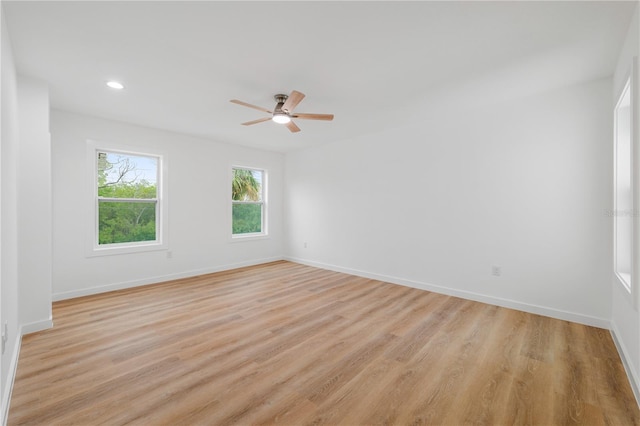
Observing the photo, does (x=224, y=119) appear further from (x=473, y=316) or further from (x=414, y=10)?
(x=473, y=316)

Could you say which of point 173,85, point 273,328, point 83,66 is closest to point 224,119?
point 173,85

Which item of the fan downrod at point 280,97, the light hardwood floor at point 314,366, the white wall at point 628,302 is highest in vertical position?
the fan downrod at point 280,97

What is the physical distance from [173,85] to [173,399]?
111 inches

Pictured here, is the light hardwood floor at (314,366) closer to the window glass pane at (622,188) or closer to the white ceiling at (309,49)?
the window glass pane at (622,188)

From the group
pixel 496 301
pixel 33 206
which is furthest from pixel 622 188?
pixel 33 206

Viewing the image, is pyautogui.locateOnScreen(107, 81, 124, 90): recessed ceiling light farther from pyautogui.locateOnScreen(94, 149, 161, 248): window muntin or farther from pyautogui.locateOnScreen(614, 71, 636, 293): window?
pyautogui.locateOnScreen(614, 71, 636, 293): window

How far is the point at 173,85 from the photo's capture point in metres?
2.92

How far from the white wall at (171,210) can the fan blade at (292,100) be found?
274cm

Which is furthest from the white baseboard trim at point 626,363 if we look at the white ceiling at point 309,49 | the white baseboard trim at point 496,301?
the white ceiling at point 309,49

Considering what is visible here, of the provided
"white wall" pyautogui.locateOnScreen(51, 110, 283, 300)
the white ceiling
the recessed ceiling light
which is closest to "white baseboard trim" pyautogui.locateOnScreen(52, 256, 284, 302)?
"white wall" pyautogui.locateOnScreen(51, 110, 283, 300)

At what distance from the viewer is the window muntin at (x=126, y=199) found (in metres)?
4.11

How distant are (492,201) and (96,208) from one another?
540 cm

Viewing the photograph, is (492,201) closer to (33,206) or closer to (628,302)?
(628,302)

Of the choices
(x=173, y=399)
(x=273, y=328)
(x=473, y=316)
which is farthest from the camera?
(x=473, y=316)
